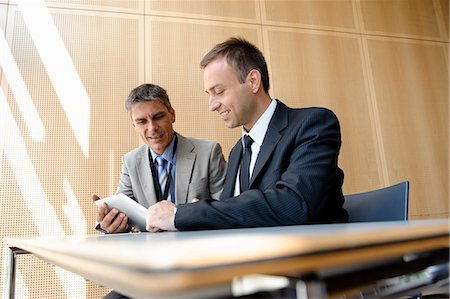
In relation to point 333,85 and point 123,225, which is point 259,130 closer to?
point 123,225

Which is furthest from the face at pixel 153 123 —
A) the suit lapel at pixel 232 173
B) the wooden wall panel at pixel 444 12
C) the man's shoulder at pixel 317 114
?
the wooden wall panel at pixel 444 12

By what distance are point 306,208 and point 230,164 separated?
697 mm

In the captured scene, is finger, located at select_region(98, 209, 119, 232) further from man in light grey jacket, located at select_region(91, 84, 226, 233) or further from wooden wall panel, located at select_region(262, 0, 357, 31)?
wooden wall panel, located at select_region(262, 0, 357, 31)

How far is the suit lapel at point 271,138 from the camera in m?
1.35

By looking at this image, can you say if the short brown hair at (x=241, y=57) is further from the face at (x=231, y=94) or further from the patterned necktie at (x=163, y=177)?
the patterned necktie at (x=163, y=177)

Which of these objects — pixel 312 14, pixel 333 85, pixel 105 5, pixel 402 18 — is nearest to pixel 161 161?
pixel 105 5

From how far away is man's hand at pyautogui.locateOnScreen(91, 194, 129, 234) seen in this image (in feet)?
4.78

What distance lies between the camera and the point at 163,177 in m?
2.05

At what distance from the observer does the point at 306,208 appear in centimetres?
105

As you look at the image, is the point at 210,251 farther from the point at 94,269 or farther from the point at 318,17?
the point at 318,17

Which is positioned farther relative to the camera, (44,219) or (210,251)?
(44,219)

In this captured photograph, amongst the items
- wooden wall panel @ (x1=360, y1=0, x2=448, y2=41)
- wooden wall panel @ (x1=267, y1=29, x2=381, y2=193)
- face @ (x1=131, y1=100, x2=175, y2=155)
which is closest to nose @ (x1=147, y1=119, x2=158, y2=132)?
face @ (x1=131, y1=100, x2=175, y2=155)

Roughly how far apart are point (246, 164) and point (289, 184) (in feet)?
1.44

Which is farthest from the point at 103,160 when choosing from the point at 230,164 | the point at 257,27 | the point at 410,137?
the point at 410,137
